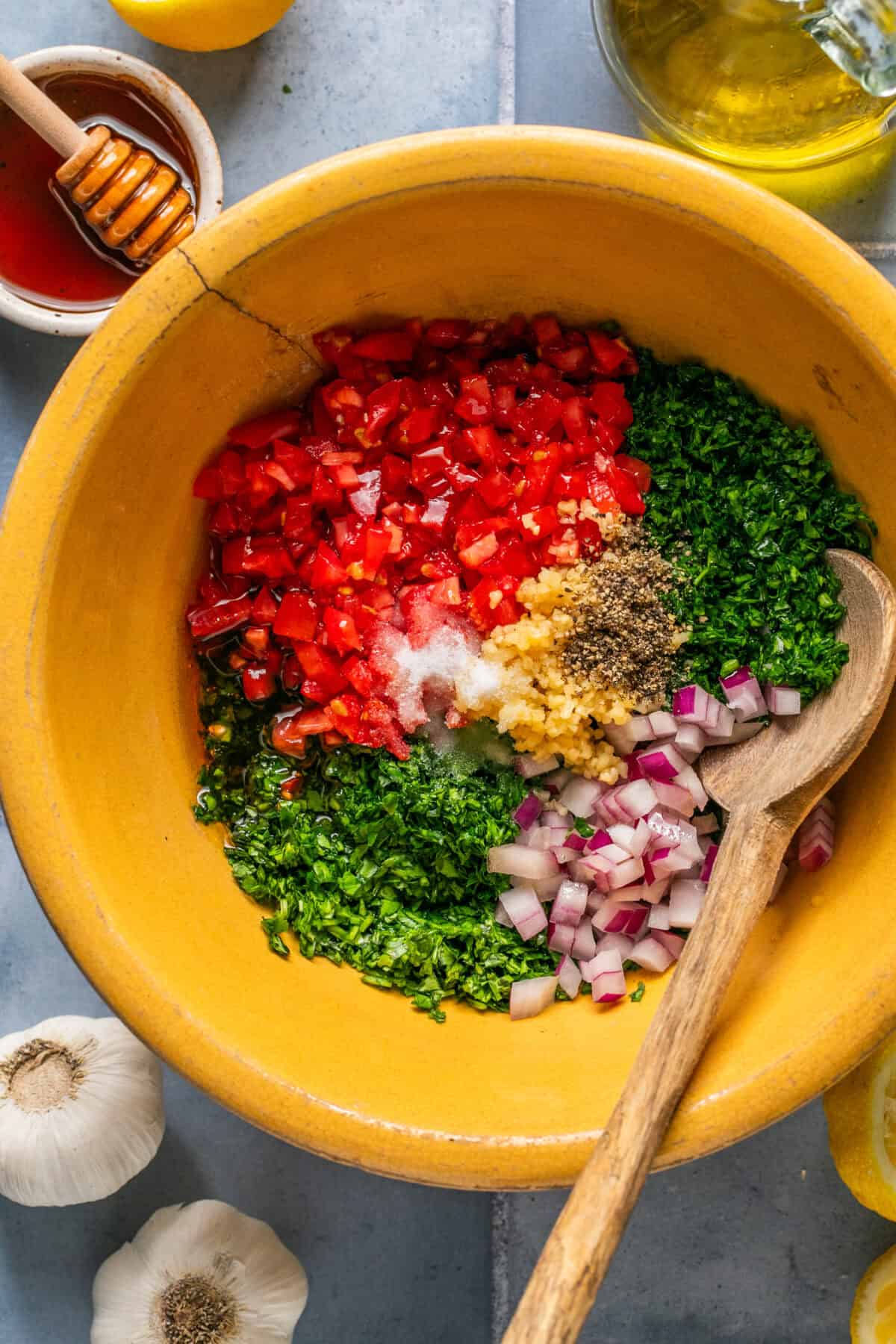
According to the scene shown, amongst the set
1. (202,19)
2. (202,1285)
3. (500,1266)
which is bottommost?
(500,1266)

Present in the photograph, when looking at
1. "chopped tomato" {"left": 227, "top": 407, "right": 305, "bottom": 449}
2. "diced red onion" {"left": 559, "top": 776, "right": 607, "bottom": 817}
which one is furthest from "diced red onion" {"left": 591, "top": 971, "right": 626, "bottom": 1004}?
"chopped tomato" {"left": 227, "top": 407, "right": 305, "bottom": 449}

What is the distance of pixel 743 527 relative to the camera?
1.48 metres

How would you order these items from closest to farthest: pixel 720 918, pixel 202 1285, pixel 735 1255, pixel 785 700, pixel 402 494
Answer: pixel 720 918, pixel 785 700, pixel 402 494, pixel 202 1285, pixel 735 1255

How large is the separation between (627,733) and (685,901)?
0.75ft

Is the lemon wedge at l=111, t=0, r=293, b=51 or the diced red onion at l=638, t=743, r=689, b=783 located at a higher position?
the lemon wedge at l=111, t=0, r=293, b=51

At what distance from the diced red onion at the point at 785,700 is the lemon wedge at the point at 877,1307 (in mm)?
859

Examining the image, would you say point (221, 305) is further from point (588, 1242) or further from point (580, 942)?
point (588, 1242)

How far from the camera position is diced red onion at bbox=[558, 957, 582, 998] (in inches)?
59.7

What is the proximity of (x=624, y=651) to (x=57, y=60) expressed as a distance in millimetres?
1109

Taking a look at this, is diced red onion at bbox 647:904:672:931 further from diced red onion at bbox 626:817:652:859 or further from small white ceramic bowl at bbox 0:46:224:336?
small white ceramic bowl at bbox 0:46:224:336

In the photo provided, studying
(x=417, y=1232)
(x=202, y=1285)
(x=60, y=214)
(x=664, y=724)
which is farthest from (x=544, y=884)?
(x=60, y=214)

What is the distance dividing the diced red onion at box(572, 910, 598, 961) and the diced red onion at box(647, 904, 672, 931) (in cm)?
8

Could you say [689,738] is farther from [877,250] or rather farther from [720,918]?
[877,250]

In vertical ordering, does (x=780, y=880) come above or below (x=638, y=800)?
below
